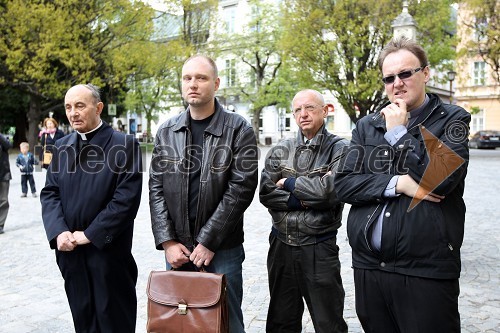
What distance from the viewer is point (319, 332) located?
366 cm

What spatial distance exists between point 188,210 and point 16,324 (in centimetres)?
254

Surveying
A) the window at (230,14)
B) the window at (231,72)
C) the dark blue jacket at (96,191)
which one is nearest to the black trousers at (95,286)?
the dark blue jacket at (96,191)

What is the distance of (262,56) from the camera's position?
45.1m

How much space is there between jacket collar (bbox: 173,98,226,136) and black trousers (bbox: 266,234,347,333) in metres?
1.06

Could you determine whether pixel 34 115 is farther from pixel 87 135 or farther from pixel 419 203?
pixel 419 203

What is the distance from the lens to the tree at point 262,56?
42.9 m

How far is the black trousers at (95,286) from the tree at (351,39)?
892 inches

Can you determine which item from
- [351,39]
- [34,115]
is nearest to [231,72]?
[34,115]

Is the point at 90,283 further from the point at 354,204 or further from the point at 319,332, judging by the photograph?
the point at 354,204

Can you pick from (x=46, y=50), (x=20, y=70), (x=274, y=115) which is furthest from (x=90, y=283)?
(x=274, y=115)

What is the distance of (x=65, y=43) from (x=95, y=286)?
2508cm

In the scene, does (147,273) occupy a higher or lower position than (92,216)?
lower

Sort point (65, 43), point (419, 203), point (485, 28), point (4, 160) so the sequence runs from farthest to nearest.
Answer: point (65, 43), point (485, 28), point (4, 160), point (419, 203)

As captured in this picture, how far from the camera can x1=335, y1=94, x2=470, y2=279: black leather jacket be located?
2.54 meters
